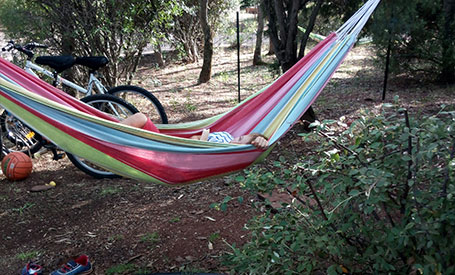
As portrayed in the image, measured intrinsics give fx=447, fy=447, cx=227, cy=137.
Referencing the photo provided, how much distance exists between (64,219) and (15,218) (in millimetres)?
319

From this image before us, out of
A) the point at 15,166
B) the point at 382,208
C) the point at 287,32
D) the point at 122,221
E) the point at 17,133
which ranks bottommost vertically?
the point at 122,221

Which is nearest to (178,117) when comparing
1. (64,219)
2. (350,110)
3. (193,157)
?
(350,110)

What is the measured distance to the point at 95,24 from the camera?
4.15m

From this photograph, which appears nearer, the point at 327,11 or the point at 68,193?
the point at 68,193

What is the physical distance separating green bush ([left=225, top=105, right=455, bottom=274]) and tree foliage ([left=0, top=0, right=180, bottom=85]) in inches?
124

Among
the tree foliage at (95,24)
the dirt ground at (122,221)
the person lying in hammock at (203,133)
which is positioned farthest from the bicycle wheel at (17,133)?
the person lying in hammock at (203,133)

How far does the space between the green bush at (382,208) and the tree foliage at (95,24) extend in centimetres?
314

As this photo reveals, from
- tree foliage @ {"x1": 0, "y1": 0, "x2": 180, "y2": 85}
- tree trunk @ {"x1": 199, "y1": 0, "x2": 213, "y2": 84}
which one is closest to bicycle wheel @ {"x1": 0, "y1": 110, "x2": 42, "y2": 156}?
tree foliage @ {"x1": 0, "y1": 0, "x2": 180, "y2": 85}

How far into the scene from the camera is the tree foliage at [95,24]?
13.4ft

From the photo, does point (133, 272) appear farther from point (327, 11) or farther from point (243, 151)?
point (327, 11)

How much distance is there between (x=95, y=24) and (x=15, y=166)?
5.34 ft

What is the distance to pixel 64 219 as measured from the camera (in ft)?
8.61

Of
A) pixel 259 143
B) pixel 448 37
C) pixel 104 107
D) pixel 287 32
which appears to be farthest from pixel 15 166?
pixel 448 37

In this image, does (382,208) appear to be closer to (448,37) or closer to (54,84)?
(54,84)
